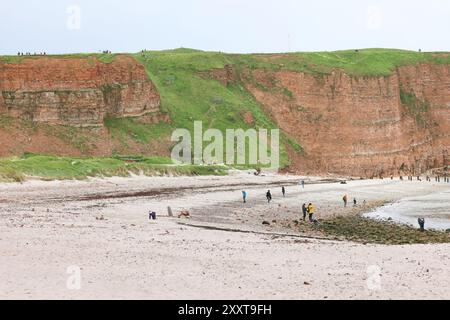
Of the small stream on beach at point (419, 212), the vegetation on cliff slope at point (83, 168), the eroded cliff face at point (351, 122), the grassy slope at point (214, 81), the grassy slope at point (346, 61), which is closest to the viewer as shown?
the small stream on beach at point (419, 212)

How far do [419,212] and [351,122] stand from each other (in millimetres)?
76050

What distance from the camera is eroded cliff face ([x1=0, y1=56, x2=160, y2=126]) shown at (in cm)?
8494

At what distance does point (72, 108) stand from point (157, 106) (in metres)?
16.0

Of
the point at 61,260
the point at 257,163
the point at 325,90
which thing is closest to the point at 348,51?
the point at 325,90

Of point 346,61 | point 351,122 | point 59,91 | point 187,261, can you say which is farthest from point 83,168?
point 346,61

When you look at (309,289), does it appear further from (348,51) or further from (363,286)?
(348,51)

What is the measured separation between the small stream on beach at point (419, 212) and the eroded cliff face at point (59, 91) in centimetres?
4821

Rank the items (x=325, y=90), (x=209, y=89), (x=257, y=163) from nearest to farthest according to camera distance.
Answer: (x=257, y=163)
(x=209, y=89)
(x=325, y=90)

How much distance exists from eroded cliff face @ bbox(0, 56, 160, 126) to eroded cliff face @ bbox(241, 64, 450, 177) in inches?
1454

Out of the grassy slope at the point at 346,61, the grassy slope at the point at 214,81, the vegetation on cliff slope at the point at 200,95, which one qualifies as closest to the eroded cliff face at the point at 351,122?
the grassy slope at the point at 346,61

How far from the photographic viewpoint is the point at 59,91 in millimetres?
86375

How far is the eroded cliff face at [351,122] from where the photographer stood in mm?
116312

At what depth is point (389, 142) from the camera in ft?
400

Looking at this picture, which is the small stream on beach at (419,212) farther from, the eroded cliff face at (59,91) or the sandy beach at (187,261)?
the eroded cliff face at (59,91)
